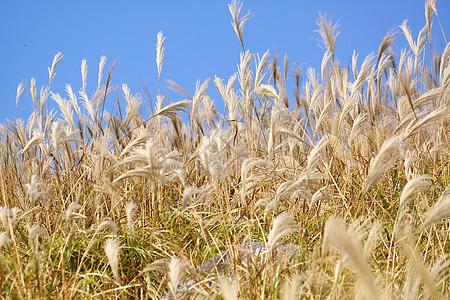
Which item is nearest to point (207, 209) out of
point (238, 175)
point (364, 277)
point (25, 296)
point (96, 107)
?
point (238, 175)

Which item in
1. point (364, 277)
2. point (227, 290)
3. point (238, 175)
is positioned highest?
point (238, 175)

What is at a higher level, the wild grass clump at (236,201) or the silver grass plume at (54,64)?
the silver grass plume at (54,64)

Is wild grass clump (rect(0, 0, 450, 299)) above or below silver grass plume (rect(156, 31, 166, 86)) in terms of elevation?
below

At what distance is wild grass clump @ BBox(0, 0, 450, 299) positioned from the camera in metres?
1.79

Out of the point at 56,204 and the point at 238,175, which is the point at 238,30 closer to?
the point at 238,175

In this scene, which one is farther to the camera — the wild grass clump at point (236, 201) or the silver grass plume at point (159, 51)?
the silver grass plume at point (159, 51)

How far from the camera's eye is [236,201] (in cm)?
303

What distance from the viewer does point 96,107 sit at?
341cm

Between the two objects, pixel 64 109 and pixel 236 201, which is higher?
pixel 64 109

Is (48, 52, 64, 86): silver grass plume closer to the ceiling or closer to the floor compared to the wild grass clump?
closer to the ceiling

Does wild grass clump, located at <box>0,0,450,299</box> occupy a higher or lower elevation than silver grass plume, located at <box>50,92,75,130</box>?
lower

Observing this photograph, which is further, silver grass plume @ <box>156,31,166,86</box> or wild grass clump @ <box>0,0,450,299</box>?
silver grass plume @ <box>156,31,166,86</box>

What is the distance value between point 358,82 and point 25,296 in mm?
2062

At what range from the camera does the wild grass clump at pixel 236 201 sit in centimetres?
179
